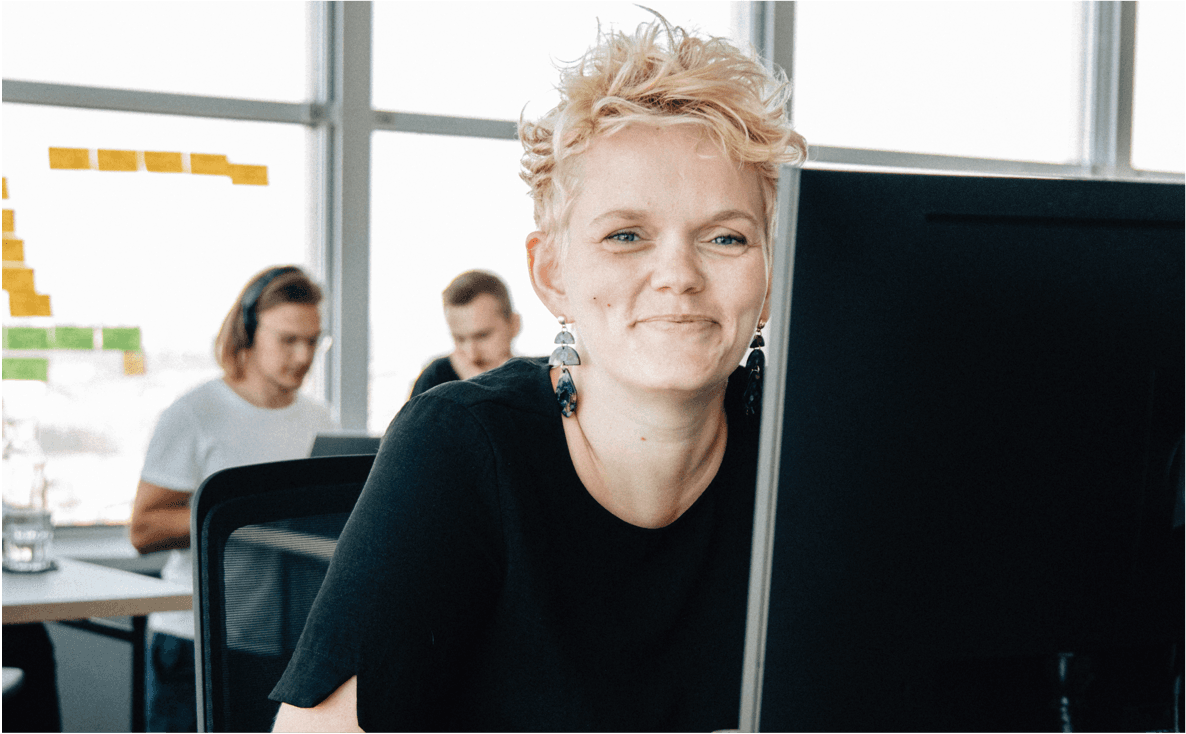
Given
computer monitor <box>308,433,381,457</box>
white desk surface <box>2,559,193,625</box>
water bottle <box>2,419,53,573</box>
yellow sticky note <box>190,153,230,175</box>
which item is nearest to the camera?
computer monitor <box>308,433,381,457</box>

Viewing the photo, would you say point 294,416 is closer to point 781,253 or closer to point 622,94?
point 622,94

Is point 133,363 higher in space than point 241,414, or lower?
higher

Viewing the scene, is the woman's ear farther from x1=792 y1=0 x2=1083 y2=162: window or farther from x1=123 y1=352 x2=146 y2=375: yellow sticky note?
x1=792 y1=0 x2=1083 y2=162: window

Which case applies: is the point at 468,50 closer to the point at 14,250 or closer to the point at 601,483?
the point at 14,250

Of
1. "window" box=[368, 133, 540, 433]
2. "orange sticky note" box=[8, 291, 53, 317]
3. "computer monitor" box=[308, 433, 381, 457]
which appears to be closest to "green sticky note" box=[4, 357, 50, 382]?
"orange sticky note" box=[8, 291, 53, 317]

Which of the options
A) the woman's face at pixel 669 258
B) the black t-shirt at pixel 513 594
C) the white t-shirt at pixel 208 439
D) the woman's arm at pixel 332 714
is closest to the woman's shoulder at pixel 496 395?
the black t-shirt at pixel 513 594

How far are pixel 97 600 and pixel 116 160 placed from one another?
5.62 feet

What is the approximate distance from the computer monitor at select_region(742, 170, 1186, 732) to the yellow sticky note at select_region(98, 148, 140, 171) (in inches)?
130

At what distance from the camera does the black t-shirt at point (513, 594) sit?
80 cm

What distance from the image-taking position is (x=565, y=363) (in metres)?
1.03

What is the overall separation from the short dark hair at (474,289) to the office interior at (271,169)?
211 millimetres

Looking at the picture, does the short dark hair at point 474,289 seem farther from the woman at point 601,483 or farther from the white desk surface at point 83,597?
the woman at point 601,483

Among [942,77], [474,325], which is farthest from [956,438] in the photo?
[942,77]

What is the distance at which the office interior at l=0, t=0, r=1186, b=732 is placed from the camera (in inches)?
126
